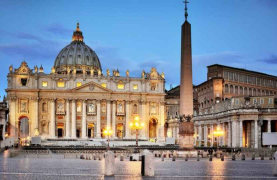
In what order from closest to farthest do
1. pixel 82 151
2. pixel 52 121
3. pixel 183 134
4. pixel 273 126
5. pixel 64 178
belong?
pixel 64 178 < pixel 183 134 < pixel 82 151 < pixel 273 126 < pixel 52 121

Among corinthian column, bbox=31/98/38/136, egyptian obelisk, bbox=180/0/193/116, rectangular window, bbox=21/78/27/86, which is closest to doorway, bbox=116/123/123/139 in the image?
corinthian column, bbox=31/98/38/136

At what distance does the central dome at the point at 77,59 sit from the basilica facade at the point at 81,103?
88.9ft

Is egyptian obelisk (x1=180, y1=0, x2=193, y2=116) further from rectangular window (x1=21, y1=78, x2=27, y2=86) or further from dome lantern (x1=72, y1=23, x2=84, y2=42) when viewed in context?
dome lantern (x1=72, y1=23, x2=84, y2=42)

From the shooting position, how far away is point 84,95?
353 feet

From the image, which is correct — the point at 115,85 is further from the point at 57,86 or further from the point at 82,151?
the point at 82,151

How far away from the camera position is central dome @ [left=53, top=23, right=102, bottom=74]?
137875 millimetres

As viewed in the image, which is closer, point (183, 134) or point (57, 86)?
point (183, 134)

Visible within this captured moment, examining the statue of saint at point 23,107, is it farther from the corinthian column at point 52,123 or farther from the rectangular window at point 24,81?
the corinthian column at point 52,123

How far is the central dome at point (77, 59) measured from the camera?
13788 centimetres

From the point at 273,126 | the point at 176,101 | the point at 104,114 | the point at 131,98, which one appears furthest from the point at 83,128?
the point at 273,126

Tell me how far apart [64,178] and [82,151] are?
115 feet

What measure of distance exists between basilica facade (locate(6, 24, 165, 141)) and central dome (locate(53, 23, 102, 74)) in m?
27.1

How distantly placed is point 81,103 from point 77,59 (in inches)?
1348

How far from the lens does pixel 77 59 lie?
5482 inches
